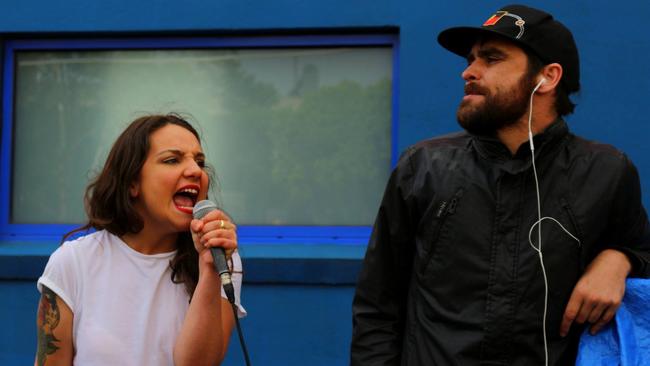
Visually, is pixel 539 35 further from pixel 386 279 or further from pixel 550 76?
pixel 386 279

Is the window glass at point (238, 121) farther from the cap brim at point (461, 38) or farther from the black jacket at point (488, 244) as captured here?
the black jacket at point (488, 244)

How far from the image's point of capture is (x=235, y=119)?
5.45 meters

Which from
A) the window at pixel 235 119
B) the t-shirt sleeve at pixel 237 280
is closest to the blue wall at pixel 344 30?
the window at pixel 235 119

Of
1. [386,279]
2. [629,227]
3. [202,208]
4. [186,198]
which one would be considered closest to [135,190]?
[186,198]

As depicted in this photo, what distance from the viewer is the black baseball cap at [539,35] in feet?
8.89

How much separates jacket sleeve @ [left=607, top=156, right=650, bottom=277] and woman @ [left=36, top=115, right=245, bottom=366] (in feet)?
3.75

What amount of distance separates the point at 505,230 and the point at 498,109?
369 mm

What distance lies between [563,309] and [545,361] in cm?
16

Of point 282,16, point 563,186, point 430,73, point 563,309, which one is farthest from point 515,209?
point 282,16

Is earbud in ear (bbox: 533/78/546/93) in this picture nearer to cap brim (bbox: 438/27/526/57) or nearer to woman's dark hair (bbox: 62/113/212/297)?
cap brim (bbox: 438/27/526/57)

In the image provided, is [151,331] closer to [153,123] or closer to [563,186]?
[153,123]

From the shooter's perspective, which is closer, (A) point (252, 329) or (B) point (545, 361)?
(B) point (545, 361)

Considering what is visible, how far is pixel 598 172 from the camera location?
2662 millimetres

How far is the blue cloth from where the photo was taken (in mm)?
2566
